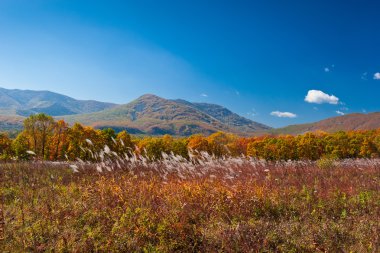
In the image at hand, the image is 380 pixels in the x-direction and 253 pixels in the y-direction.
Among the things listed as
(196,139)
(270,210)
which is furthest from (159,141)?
(270,210)

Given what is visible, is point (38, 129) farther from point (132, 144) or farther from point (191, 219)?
point (191, 219)

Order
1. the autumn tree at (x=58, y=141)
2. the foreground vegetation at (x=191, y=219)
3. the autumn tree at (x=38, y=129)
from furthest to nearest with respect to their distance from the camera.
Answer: the autumn tree at (x=58, y=141)
the autumn tree at (x=38, y=129)
the foreground vegetation at (x=191, y=219)

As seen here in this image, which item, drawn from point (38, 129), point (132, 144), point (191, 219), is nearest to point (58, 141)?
point (38, 129)

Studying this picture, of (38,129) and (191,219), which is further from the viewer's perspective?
(38,129)

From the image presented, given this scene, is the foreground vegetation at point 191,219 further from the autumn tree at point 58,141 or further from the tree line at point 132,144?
the autumn tree at point 58,141

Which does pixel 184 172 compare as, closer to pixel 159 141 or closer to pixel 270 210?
pixel 270 210

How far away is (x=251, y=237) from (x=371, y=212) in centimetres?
373

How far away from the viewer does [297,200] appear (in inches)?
324

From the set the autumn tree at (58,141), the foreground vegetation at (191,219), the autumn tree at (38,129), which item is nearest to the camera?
the foreground vegetation at (191,219)

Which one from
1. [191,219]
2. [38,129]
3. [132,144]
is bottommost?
[132,144]

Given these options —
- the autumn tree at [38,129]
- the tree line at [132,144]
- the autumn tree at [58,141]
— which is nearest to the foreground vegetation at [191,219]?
the tree line at [132,144]

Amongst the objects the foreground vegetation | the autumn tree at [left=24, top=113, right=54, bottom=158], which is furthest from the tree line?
the foreground vegetation

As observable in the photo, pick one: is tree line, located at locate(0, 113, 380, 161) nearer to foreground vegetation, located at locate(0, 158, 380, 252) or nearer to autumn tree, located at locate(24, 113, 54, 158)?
autumn tree, located at locate(24, 113, 54, 158)

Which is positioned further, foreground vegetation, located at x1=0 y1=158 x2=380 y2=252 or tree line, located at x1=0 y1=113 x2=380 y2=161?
tree line, located at x1=0 y1=113 x2=380 y2=161
